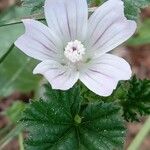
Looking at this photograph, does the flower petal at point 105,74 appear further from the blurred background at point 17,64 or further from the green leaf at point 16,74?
the green leaf at point 16,74

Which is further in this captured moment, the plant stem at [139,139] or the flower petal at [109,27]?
the plant stem at [139,139]

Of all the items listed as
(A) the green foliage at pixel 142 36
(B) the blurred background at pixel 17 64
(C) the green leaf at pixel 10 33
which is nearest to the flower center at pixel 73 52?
(B) the blurred background at pixel 17 64

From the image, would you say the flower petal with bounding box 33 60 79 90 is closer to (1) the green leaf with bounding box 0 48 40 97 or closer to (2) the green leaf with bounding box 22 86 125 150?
(2) the green leaf with bounding box 22 86 125 150

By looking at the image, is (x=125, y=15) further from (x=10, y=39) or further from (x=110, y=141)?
(x=10, y=39)

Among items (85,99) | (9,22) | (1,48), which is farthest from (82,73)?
(1,48)

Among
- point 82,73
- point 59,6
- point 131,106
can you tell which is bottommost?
point 131,106

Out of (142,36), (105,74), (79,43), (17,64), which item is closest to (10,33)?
(17,64)

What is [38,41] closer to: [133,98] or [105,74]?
[105,74]
